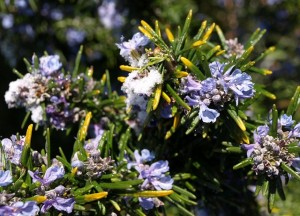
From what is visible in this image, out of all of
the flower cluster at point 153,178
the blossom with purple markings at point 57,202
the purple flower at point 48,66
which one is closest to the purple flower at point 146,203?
the flower cluster at point 153,178

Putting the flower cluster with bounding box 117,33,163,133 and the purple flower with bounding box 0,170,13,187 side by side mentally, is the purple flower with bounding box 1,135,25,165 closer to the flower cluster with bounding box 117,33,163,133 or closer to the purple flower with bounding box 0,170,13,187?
the purple flower with bounding box 0,170,13,187

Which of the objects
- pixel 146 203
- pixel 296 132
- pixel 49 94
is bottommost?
pixel 146 203

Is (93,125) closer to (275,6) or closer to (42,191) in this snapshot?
(42,191)

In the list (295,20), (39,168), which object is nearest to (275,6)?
(295,20)

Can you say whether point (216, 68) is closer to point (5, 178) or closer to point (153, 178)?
point (153, 178)

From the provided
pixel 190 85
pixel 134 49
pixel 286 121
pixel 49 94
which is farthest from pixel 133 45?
pixel 286 121

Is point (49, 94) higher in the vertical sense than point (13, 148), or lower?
higher

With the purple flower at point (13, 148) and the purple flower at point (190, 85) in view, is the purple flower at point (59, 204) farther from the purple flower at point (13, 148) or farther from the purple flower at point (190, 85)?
the purple flower at point (190, 85)
